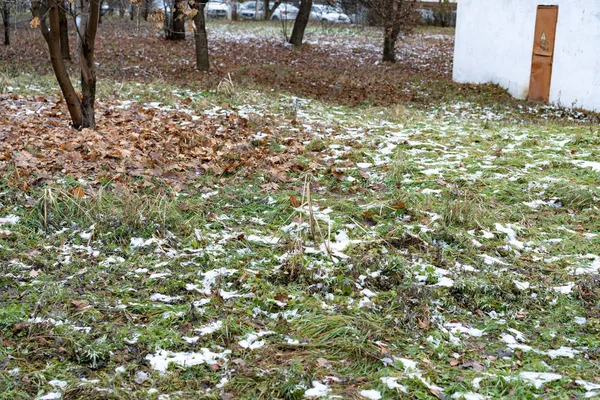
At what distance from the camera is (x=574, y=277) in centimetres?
500

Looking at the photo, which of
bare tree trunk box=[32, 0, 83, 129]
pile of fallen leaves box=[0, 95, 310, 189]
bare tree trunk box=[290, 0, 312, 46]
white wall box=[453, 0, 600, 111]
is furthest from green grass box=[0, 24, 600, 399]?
bare tree trunk box=[290, 0, 312, 46]

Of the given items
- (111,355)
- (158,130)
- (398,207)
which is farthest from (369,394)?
(158,130)

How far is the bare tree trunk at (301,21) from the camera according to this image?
2219 cm

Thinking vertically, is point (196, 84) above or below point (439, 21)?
below

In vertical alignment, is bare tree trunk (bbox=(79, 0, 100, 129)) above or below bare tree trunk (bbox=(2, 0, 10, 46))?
below

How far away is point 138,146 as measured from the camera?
314 inches

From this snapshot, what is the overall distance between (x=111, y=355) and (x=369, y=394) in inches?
61.9

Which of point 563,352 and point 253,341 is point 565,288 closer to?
point 563,352

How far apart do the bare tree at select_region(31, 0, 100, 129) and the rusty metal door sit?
9.90 m

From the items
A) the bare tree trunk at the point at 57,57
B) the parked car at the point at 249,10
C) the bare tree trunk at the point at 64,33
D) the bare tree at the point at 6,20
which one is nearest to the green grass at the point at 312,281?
the bare tree trunk at the point at 57,57

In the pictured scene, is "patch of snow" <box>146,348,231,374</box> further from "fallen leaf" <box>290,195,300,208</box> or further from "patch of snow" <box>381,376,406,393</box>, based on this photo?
"fallen leaf" <box>290,195,300,208</box>

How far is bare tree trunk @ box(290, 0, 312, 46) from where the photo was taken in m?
22.2

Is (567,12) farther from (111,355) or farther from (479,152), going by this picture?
(111,355)

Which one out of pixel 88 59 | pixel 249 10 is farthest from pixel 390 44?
pixel 249 10
